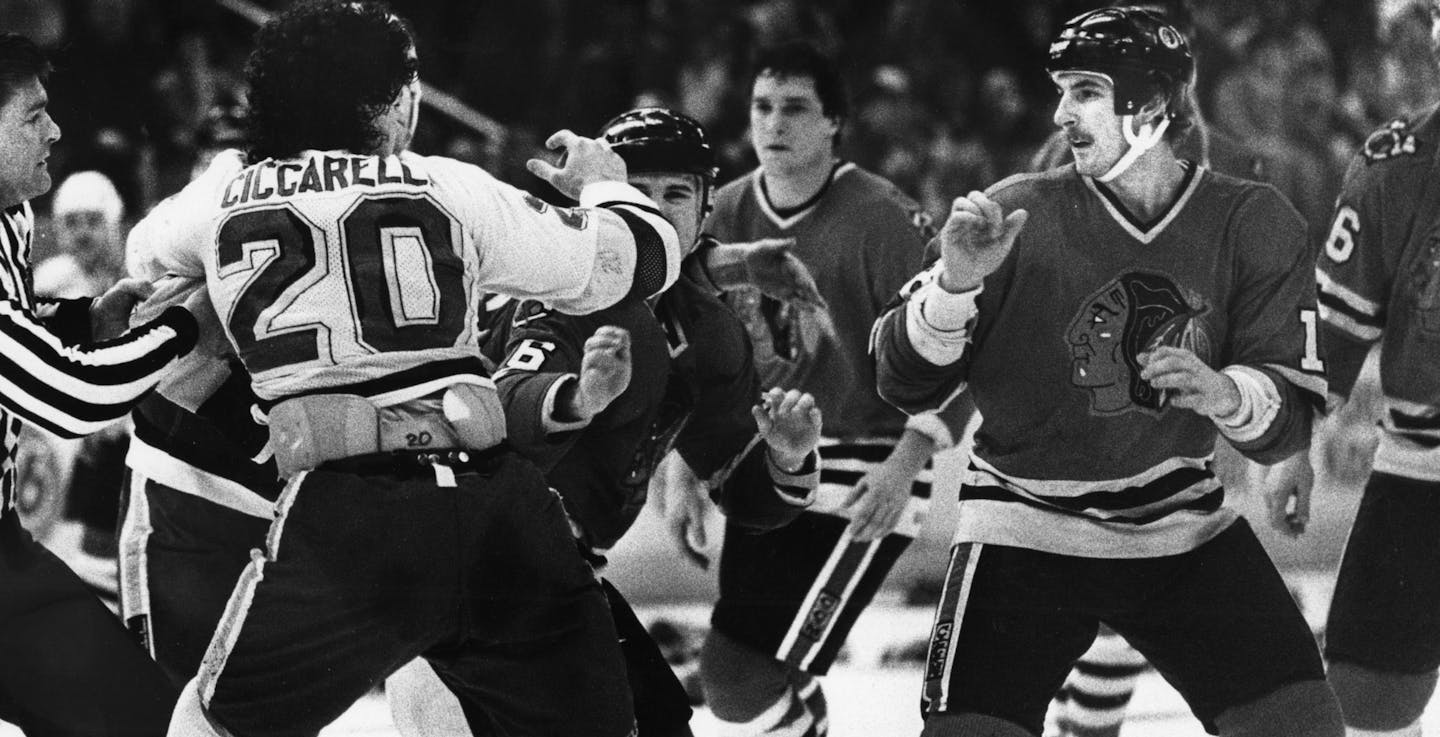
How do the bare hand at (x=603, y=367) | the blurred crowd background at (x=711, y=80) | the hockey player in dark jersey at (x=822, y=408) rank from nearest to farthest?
the bare hand at (x=603, y=367) → the hockey player in dark jersey at (x=822, y=408) → the blurred crowd background at (x=711, y=80)

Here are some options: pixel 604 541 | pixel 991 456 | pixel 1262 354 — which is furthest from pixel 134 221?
pixel 1262 354

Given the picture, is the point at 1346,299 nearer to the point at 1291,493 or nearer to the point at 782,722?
the point at 1291,493

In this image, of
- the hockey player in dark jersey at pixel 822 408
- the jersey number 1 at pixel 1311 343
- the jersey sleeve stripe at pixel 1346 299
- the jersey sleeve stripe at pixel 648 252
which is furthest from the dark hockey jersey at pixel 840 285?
the jersey sleeve stripe at pixel 648 252

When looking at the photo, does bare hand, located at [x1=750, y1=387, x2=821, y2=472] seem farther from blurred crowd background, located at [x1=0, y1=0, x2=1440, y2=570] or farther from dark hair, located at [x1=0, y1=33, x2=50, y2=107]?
blurred crowd background, located at [x1=0, y1=0, x2=1440, y2=570]

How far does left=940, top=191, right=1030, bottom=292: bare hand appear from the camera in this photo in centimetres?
263

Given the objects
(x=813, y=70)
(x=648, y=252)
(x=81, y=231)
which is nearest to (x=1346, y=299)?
(x=813, y=70)

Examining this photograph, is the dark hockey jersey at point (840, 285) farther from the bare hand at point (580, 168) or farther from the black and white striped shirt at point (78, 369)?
the black and white striped shirt at point (78, 369)

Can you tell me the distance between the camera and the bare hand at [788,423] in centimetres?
294

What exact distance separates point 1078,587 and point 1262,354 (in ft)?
1.38

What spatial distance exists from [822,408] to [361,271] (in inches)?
72.0

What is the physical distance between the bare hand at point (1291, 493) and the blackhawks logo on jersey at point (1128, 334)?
498 millimetres

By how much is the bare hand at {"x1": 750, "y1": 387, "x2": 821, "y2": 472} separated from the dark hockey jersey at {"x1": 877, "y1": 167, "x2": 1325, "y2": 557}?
17cm

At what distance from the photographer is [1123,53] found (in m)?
2.89

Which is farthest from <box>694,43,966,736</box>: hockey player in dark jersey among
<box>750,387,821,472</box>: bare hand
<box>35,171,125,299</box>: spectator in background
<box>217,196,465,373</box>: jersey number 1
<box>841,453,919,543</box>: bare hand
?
<box>217,196,465,373</box>: jersey number 1
